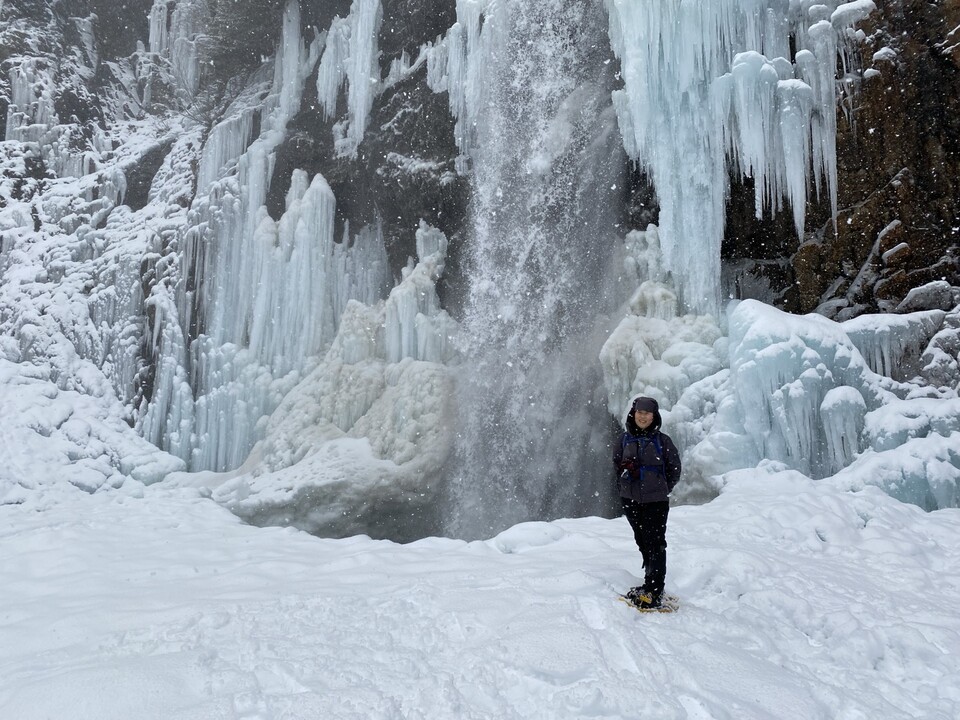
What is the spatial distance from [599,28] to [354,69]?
4.95m

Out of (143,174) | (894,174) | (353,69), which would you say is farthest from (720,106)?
(143,174)

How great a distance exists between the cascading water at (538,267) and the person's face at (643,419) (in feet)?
24.6

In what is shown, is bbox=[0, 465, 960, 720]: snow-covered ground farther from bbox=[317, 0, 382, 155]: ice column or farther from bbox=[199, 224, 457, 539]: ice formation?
bbox=[317, 0, 382, 155]: ice column

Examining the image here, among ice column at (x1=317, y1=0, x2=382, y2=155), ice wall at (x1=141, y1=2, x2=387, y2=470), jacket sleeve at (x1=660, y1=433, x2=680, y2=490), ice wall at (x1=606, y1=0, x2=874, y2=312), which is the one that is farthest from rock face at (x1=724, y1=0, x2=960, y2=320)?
ice column at (x1=317, y1=0, x2=382, y2=155)

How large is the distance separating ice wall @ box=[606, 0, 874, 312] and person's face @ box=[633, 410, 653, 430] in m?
6.02

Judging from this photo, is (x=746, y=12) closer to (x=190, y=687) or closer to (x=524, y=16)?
(x=524, y=16)

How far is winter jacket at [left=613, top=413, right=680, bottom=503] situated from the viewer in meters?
3.52

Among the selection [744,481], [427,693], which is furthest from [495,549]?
[744,481]

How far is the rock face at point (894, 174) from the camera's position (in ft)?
26.1

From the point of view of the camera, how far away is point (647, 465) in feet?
11.6

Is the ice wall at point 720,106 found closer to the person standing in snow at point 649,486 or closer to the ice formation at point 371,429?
the ice formation at point 371,429

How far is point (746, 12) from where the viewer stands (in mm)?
8781

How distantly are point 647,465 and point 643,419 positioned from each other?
0.25 metres

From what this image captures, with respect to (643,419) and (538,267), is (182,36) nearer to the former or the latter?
(538,267)
